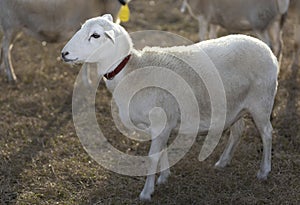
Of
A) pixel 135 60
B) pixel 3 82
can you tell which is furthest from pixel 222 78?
pixel 3 82

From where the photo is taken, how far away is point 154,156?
13.4 feet

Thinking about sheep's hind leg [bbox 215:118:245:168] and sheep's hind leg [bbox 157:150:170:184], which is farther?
sheep's hind leg [bbox 215:118:245:168]

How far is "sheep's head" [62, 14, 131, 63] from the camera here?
385cm

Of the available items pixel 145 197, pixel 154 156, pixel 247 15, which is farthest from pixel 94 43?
pixel 247 15

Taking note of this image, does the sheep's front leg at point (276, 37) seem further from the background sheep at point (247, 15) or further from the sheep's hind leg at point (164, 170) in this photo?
the sheep's hind leg at point (164, 170)

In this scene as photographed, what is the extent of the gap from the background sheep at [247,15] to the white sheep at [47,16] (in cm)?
109

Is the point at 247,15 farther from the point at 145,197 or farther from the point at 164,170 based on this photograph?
the point at 145,197

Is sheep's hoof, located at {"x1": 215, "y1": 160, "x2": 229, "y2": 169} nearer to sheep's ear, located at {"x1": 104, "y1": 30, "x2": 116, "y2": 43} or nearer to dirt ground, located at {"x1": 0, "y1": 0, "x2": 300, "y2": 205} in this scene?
dirt ground, located at {"x1": 0, "y1": 0, "x2": 300, "y2": 205}

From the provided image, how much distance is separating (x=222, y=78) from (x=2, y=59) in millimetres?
3702

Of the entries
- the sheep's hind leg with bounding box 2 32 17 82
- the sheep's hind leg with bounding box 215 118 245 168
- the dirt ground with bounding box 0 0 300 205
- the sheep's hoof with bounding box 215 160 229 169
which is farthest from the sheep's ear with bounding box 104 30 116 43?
the sheep's hind leg with bounding box 2 32 17 82

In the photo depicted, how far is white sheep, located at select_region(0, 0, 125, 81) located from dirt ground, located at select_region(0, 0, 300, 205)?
652mm

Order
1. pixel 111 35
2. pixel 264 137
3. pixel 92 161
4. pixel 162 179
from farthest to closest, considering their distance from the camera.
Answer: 1. pixel 92 161
2. pixel 162 179
3. pixel 264 137
4. pixel 111 35

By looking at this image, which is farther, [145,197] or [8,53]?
[8,53]

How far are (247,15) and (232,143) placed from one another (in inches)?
82.3
